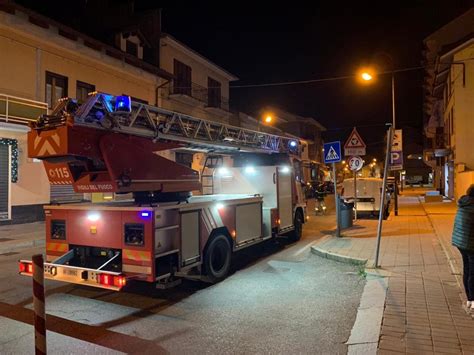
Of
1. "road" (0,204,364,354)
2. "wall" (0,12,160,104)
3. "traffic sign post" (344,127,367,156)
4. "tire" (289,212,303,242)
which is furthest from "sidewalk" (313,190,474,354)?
"wall" (0,12,160,104)

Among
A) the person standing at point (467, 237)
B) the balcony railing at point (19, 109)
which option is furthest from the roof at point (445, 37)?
the person standing at point (467, 237)

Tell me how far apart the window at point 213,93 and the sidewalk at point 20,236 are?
16.5 meters

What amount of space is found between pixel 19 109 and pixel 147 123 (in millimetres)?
10282

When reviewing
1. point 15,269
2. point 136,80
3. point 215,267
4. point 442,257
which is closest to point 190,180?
point 215,267

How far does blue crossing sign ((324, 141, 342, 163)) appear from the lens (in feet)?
38.1

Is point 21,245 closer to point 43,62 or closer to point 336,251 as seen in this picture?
point 43,62

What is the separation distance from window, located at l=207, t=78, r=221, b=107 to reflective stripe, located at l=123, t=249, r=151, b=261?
23.8 metres

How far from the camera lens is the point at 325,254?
31.5ft

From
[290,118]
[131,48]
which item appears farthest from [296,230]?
[290,118]

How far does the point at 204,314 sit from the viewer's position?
5859mm

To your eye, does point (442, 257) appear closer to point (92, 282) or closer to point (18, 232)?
point (92, 282)

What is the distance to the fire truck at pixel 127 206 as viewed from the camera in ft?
19.8

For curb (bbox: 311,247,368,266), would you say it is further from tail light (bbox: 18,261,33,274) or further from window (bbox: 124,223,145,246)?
tail light (bbox: 18,261,33,274)

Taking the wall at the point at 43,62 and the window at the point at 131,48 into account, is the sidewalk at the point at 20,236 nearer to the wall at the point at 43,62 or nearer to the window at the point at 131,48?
the wall at the point at 43,62
